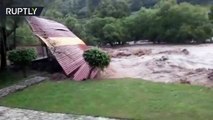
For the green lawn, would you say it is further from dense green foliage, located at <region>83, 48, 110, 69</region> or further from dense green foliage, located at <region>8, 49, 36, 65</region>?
dense green foliage, located at <region>8, 49, 36, 65</region>

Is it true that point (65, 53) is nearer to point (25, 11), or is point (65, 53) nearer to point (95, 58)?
point (95, 58)

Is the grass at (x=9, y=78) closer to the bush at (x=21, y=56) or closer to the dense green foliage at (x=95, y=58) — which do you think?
the bush at (x=21, y=56)

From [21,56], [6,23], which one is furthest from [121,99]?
[6,23]

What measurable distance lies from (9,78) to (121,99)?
17.3ft

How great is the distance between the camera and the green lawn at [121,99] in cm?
765

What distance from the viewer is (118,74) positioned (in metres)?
14.2

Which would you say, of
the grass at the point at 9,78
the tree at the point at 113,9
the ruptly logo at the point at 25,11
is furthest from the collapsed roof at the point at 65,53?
the tree at the point at 113,9

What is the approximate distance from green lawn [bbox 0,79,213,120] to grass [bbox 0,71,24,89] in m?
1.31

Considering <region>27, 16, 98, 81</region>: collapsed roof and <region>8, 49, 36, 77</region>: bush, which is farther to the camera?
<region>27, 16, 98, 81</region>: collapsed roof

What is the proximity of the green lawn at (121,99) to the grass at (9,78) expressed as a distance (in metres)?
1.31

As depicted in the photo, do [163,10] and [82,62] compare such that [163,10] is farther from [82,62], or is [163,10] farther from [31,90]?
[31,90]

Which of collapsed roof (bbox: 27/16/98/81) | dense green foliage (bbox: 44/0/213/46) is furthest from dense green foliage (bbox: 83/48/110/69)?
dense green foliage (bbox: 44/0/213/46)

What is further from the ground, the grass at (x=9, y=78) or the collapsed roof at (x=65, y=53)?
the collapsed roof at (x=65, y=53)

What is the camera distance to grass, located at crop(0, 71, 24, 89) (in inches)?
467
